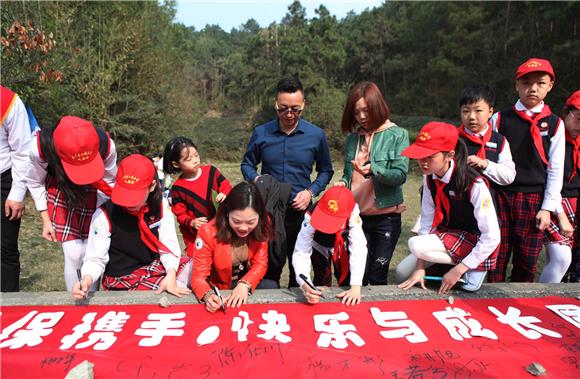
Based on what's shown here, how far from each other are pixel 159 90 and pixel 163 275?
1317 cm

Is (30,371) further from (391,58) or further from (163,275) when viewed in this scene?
(391,58)

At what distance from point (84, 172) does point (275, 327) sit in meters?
1.35

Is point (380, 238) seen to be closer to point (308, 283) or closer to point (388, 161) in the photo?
point (388, 161)

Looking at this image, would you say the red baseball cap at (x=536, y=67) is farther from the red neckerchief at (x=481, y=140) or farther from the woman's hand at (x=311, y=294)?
the woman's hand at (x=311, y=294)

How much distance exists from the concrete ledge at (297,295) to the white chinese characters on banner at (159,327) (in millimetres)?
145

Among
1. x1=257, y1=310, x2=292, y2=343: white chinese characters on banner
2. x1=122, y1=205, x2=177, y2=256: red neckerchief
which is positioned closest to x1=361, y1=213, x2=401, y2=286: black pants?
x1=257, y1=310, x2=292, y2=343: white chinese characters on banner

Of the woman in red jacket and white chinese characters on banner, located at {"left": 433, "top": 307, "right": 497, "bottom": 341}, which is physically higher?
the woman in red jacket

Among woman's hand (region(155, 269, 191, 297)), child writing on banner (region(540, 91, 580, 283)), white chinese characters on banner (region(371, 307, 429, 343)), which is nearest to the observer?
white chinese characters on banner (region(371, 307, 429, 343))

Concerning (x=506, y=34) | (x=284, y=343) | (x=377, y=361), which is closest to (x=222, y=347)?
(x=284, y=343)

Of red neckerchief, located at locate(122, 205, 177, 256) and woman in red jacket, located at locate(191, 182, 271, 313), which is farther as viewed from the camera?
red neckerchief, located at locate(122, 205, 177, 256)

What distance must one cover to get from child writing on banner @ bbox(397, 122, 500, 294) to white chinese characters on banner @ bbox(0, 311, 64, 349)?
1.99m

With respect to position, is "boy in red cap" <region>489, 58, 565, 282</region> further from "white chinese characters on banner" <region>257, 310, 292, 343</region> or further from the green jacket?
"white chinese characters on banner" <region>257, 310, 292, 343</region>

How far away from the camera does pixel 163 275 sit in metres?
2.87

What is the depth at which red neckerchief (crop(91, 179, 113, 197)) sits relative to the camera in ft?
8.96
